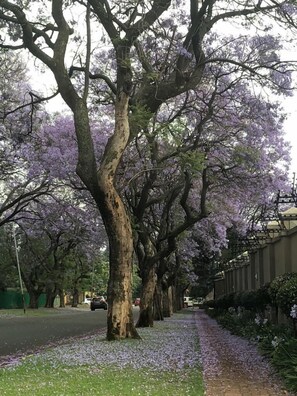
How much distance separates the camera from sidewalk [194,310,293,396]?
7914 mm

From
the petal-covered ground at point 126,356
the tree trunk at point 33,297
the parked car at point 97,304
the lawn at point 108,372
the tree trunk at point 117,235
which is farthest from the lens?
the parked car at point 97,304

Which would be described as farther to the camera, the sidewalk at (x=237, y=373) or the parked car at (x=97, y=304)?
the parked car at (x=97, y=304)

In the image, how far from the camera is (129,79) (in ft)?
45.9

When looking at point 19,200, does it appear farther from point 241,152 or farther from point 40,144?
point 241,152

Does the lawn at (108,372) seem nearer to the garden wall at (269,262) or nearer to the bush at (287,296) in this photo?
the bush at (287,296)

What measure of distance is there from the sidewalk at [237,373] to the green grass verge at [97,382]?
275 mm

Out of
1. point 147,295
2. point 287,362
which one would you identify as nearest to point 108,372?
point 287,362

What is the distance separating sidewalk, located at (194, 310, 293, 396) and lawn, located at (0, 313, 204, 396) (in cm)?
22

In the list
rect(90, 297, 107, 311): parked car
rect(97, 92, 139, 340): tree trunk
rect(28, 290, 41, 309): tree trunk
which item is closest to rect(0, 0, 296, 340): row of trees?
rect(97, 92, 139, 340): tree trunk

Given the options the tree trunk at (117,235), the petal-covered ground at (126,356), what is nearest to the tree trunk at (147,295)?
the tree trunk at (117,235)

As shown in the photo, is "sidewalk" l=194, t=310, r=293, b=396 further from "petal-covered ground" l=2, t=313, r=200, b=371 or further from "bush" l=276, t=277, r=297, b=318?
"bush" l=276, t=277, r=297, b=318

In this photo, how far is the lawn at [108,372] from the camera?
7363mm

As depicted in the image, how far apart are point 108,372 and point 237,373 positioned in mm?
2166

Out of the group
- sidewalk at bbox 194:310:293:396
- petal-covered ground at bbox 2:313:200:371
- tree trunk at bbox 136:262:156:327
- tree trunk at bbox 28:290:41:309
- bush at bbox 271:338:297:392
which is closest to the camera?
bush at bbox 271:338:297:392
